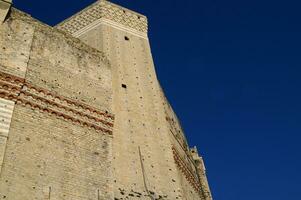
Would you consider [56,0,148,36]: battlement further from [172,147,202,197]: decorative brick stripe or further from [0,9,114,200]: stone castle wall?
[172,147,202,197]: decorative brick stripe

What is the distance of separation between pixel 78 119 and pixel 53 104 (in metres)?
0.76

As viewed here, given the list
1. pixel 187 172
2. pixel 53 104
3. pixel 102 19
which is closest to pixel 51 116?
pixel 53 104

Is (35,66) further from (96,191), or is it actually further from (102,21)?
(102,21)

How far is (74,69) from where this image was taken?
1234cm

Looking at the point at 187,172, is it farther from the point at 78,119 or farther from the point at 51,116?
the point at 51,116

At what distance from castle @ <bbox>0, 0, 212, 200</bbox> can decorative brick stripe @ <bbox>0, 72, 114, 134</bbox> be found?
0.03m

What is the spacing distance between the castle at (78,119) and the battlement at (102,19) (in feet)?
1.68

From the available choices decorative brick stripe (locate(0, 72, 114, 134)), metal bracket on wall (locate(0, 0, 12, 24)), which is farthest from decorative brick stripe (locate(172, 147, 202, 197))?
metal bracket on wall (locate(0, 0, 12, 24))

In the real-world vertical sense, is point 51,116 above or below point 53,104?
below

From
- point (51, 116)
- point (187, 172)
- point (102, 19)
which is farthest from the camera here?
point (187, 172)

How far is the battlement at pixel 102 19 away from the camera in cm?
1558

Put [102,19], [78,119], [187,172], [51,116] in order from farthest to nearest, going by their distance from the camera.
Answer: [187,172] < [102,19] < [78,119] < [51,116]

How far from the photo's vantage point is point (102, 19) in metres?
15.4

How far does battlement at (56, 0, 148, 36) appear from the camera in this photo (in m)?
15.6
